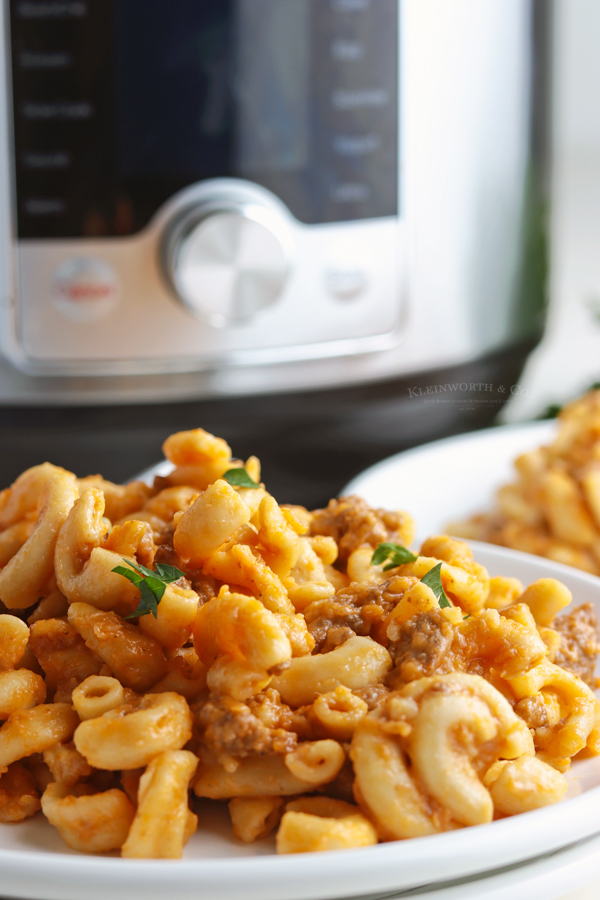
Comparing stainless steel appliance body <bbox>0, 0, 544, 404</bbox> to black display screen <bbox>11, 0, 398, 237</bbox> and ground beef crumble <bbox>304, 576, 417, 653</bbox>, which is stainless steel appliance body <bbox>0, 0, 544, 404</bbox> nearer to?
black display screen <bbox>11, 0, 398, 237</bbox>

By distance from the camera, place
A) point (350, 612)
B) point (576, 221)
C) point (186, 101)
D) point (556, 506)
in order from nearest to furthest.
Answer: point (350, 612), point (186, 101), point (556, 506), point (576, 221)

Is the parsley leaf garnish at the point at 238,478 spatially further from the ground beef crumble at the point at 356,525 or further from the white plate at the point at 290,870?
the white plate at the point at 290,870

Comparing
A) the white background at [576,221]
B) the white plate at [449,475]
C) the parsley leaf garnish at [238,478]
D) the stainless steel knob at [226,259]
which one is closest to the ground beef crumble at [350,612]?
the parsley leaf garnish at [238,478]

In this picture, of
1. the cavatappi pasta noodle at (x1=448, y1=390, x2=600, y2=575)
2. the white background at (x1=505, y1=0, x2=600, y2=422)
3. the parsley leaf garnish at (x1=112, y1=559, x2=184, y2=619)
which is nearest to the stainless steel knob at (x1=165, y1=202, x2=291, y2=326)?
the cavatappi pasta noodle at (x1=448, y1=390, x2=600, y2=575)

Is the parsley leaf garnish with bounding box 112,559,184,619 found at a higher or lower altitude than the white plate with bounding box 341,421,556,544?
higher

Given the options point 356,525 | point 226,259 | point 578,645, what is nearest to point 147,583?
point 356,525

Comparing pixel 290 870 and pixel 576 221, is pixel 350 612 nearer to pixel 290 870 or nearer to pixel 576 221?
pixel 290 870
